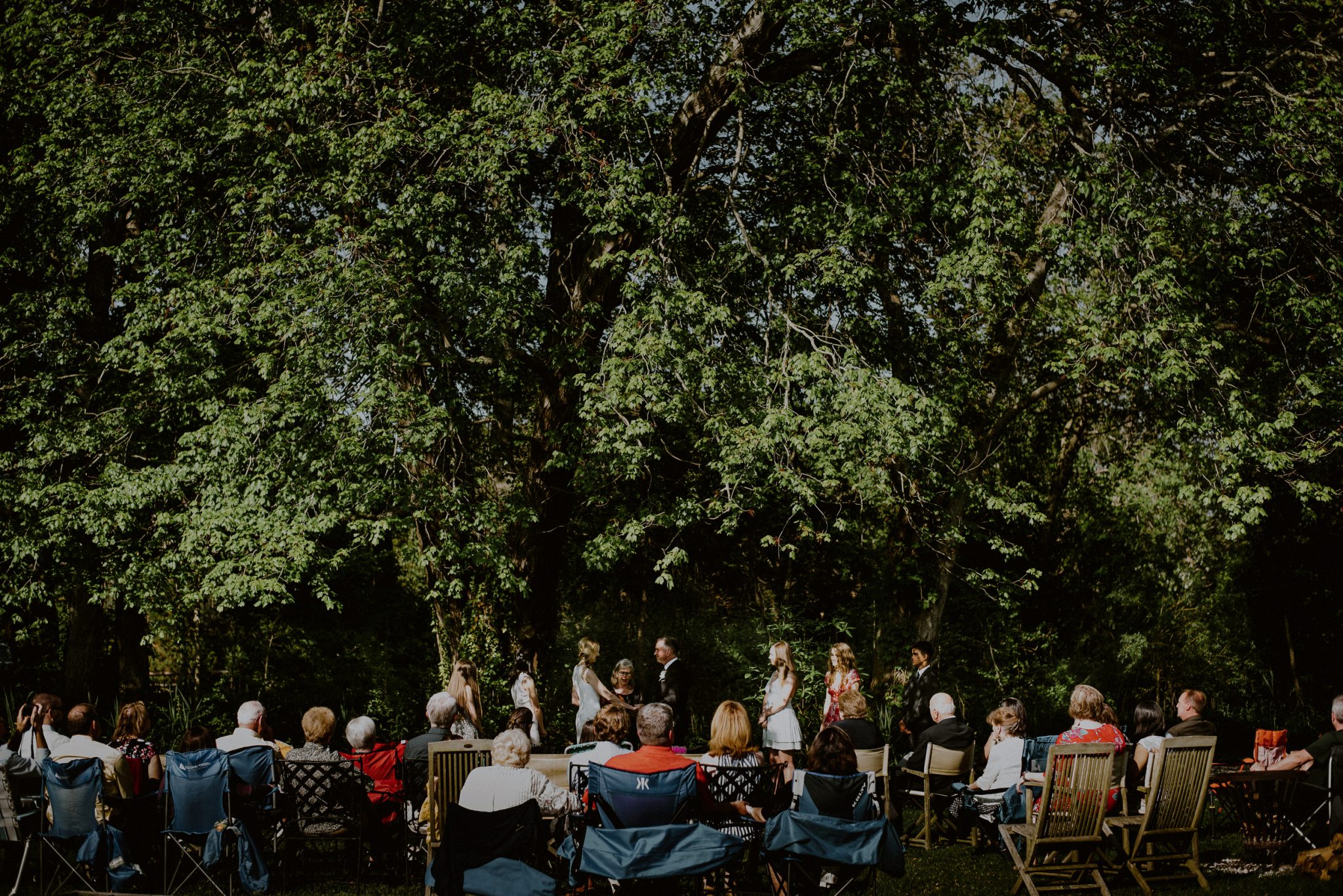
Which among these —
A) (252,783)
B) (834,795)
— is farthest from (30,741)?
(834,795)

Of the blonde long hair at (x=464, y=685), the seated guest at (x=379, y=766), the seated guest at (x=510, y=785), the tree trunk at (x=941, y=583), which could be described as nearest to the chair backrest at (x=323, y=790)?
the seated guest at (x=379, y=766)

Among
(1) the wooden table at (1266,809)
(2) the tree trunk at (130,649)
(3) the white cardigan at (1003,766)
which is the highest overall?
(3) the white cardigan at (1003,766)

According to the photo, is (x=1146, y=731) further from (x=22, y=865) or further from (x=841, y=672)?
(x=22, y=865)

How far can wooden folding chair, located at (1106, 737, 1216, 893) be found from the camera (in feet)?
23.4

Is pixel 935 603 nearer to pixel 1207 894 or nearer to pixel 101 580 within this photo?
pixel 1207 894

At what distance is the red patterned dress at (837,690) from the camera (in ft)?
33.2

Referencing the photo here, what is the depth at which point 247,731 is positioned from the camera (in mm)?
7984

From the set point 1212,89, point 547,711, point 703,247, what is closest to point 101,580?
point 547,711

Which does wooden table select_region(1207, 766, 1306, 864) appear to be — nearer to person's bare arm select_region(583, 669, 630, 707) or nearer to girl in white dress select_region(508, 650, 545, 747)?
person's bare arm select_region(583, 669, 630, 707)

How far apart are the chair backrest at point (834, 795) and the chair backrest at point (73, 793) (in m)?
4.34

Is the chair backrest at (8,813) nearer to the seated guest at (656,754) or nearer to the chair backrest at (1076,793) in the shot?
the seated guest at (656,754)

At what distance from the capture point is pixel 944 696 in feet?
29.8

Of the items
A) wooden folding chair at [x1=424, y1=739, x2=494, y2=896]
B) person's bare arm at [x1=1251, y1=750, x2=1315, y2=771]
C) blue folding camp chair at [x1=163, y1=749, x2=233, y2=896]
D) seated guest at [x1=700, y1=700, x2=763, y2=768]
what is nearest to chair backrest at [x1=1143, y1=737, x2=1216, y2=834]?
person's bare arm at [x1=1251, y1=750, x2=1315, y2=771]

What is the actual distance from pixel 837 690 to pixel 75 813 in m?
6.19
